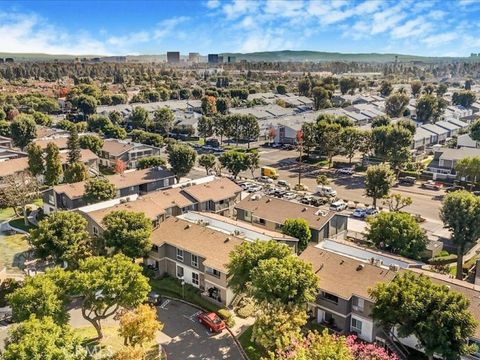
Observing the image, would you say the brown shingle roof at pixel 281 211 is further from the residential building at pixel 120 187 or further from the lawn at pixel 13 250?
the lawn at pixel 13 250

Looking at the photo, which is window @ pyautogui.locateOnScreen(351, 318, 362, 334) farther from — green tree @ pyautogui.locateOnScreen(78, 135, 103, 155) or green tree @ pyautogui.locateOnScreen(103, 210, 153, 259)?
green tree @ pyautogui.locateOnScreen(78, 135, 103, 155)

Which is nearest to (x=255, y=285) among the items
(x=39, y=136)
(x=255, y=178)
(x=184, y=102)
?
(x=255, y=178)

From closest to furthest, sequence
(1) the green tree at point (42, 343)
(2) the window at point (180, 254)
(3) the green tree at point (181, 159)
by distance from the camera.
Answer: (1) the green tree at point (42, 343)
(2) the window at point (180, 254)
(3) the green tree at point (181, 159)

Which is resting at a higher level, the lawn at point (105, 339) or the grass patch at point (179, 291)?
the grass patch at point (179, 291)

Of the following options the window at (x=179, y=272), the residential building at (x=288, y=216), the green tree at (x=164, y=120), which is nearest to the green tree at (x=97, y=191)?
the residential building at (x=288, y=216)

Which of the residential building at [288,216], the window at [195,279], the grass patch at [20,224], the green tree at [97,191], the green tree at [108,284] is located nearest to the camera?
the green tree at [108,284]

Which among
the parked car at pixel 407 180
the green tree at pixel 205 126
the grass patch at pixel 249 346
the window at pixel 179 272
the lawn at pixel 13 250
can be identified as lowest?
the lawn at pixel 13 250

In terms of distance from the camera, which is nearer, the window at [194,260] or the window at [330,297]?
the window at [330,297]
